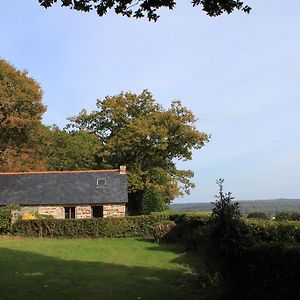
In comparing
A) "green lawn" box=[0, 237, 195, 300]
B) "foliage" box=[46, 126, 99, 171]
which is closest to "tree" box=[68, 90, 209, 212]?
"foliage" box=[46, 126, 99, 171]

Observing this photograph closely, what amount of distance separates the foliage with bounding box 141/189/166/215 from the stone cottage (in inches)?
108

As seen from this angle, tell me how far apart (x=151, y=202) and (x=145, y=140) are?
28.2 feet

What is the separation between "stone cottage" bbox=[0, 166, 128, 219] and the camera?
114ft

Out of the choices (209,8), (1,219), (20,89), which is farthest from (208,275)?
(20,89)

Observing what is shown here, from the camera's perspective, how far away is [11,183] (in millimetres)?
36812

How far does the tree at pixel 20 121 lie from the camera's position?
40.1m

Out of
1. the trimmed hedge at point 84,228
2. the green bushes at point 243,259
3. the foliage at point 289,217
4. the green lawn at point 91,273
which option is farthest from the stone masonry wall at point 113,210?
the green bushes at point 243,259

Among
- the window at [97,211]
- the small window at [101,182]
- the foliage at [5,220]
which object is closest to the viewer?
the foliage at [5,220]

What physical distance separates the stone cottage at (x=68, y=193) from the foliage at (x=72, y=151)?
34.1ft

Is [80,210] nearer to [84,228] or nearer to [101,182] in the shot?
[101,182]

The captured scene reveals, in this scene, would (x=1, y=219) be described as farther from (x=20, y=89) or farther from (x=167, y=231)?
(x=20, y=89)

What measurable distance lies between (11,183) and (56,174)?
374cm

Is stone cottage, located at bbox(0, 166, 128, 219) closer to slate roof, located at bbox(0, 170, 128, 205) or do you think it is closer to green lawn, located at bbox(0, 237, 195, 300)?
slate roof, located at bbox(0, 170, 128, 205)

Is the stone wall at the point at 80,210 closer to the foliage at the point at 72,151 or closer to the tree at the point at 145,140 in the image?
the tree at the point at 145,140
